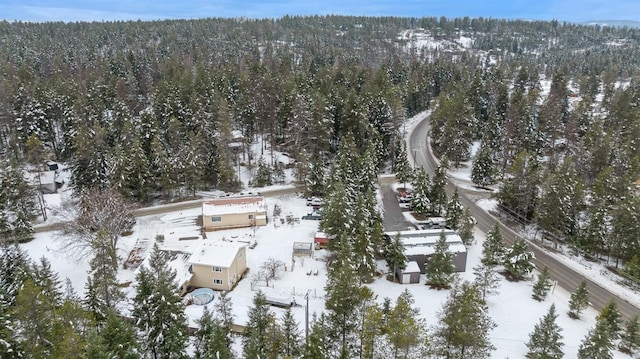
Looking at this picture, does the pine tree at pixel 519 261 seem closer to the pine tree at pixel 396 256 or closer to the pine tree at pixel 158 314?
the pine tree at pixel 396 256

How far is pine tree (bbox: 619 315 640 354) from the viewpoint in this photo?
29.2 meters

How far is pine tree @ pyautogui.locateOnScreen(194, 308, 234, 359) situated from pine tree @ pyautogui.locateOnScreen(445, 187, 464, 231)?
30.3 metres

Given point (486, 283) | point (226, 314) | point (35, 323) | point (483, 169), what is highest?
point (35, 323)

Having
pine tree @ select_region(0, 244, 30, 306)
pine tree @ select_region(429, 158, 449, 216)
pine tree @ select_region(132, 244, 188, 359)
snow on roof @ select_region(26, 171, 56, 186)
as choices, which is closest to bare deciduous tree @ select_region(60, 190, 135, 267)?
pine tree @ select_region(0, 244, 30, 306)

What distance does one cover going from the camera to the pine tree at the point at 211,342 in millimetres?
21969

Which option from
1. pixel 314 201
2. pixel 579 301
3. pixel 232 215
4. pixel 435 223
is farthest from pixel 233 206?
pixel 579 301

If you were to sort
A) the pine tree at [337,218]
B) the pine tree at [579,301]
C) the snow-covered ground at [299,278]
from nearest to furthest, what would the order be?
the snow-covered ground at [299,278] < the pine tree at [579,301] < the pine tree at [337,218]

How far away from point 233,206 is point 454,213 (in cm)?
2531

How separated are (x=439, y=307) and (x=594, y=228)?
23.9 meters

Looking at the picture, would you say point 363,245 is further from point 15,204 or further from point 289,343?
point 15,204

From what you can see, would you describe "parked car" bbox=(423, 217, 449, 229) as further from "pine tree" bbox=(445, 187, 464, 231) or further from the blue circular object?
the blue circular object

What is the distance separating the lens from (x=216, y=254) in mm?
37375

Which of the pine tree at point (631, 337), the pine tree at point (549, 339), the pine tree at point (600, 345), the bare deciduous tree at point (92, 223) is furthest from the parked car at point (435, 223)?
the bare deciduous tree at point (92, 223)

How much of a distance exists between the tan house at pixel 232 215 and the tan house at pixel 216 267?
9131 millimetres
